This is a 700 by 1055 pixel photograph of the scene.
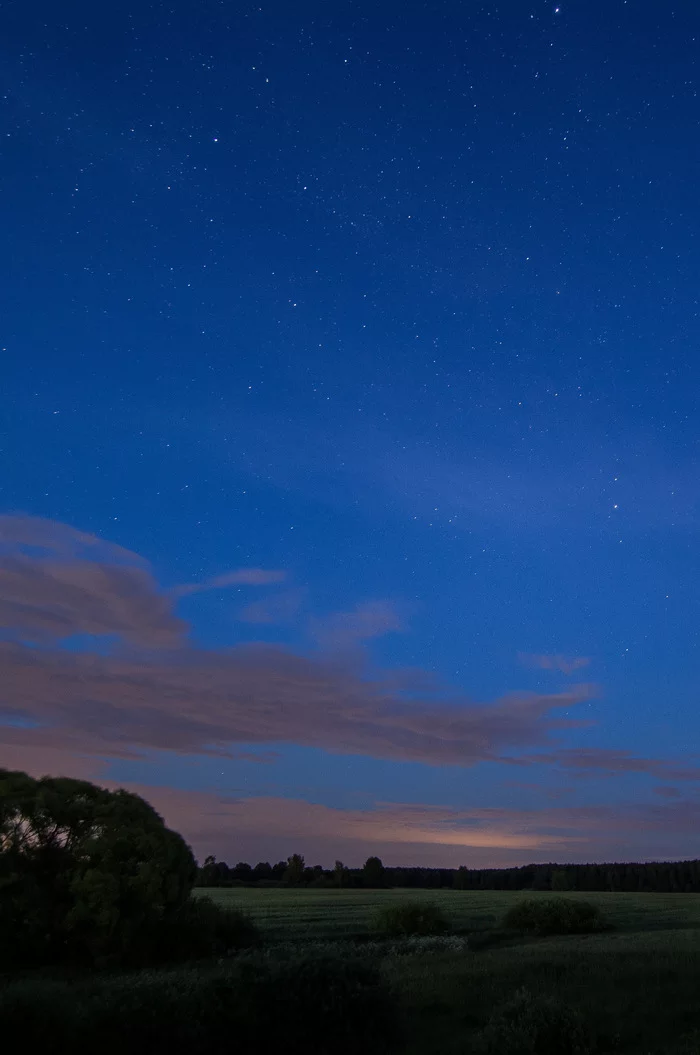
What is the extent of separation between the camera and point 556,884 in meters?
94.2

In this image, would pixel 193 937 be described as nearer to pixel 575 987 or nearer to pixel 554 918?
pixel 575 987

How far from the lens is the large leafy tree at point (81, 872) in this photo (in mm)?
26422

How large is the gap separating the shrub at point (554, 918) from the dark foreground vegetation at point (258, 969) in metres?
0.10

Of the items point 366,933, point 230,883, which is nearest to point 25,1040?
point 366,933

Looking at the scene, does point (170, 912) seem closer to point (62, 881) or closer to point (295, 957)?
point (62, 881)

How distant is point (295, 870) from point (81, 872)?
62.2 meters

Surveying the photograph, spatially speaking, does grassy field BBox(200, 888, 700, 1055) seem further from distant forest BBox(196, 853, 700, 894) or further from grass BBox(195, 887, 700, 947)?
distant forest BBox(196, 853, 700, 894)

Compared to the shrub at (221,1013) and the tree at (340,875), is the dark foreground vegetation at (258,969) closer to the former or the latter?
the shrub at (221,1013)

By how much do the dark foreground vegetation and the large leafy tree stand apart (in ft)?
0.18

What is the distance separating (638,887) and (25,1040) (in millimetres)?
108264

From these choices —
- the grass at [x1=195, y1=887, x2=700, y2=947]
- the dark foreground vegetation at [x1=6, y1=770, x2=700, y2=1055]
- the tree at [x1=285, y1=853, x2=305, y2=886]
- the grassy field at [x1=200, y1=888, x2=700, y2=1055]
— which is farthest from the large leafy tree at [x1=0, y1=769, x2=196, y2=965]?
the tree at [x1=285, y1=853, x2=305, y2=886]

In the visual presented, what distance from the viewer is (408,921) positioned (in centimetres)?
4059

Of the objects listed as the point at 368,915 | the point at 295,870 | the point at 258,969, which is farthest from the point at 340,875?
the point at 258,969

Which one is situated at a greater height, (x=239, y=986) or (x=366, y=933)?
(x=239, y=986)
